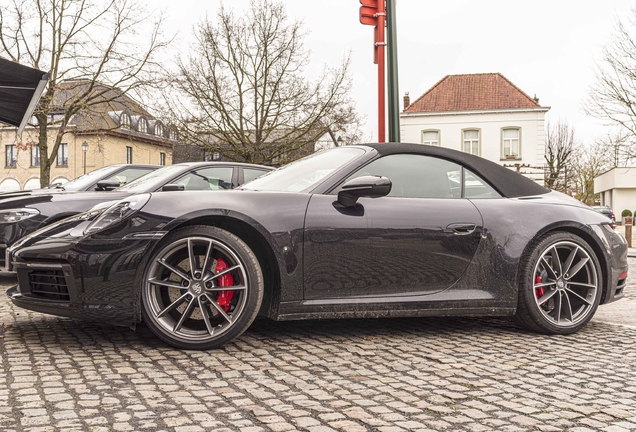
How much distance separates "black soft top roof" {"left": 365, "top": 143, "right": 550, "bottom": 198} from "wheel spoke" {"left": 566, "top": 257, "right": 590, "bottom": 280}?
1.92 feet

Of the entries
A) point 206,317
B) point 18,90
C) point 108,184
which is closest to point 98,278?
point 206,317

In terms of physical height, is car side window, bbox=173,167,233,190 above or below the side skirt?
above

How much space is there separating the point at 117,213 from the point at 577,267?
123 inches

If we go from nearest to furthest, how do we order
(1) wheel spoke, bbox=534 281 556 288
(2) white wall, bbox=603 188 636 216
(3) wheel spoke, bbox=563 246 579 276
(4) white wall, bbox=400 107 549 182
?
1. (1) wheel spoke, bbox=534 281 556 288
2. (3) wheel spoke, bbox=563 246 579 276
3. (4) white wall, bbox=400 107 549 182
4. (2) white wall, bbox=603 188 636 216

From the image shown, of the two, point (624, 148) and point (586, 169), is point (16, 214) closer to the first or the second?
point (624, 148)

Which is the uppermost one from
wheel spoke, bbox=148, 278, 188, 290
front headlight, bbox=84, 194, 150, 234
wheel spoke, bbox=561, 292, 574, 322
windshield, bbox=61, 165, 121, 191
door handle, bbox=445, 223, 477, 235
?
windshield, bbox=61, 165, 121, 191

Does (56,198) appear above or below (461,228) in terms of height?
above

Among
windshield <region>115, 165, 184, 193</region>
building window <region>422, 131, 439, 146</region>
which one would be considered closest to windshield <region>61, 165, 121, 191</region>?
windshield <region>115, 165, 184, 193</region>

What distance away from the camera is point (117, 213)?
3.94 metres

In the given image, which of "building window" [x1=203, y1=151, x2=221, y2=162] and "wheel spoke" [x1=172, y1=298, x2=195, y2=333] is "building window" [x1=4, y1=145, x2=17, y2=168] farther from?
"wheel spoke" [x1=172, y1=298, x2=195, y2=333]

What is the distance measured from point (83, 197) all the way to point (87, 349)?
3.64 meters

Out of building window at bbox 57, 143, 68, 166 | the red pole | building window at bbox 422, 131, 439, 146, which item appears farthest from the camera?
building window at bbox 57, 143, 68, 166

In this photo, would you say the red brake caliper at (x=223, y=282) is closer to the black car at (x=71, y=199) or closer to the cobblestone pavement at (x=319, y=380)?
the cobblestone pavement at (x=319, y=380)

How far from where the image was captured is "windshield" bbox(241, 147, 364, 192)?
4457mm
